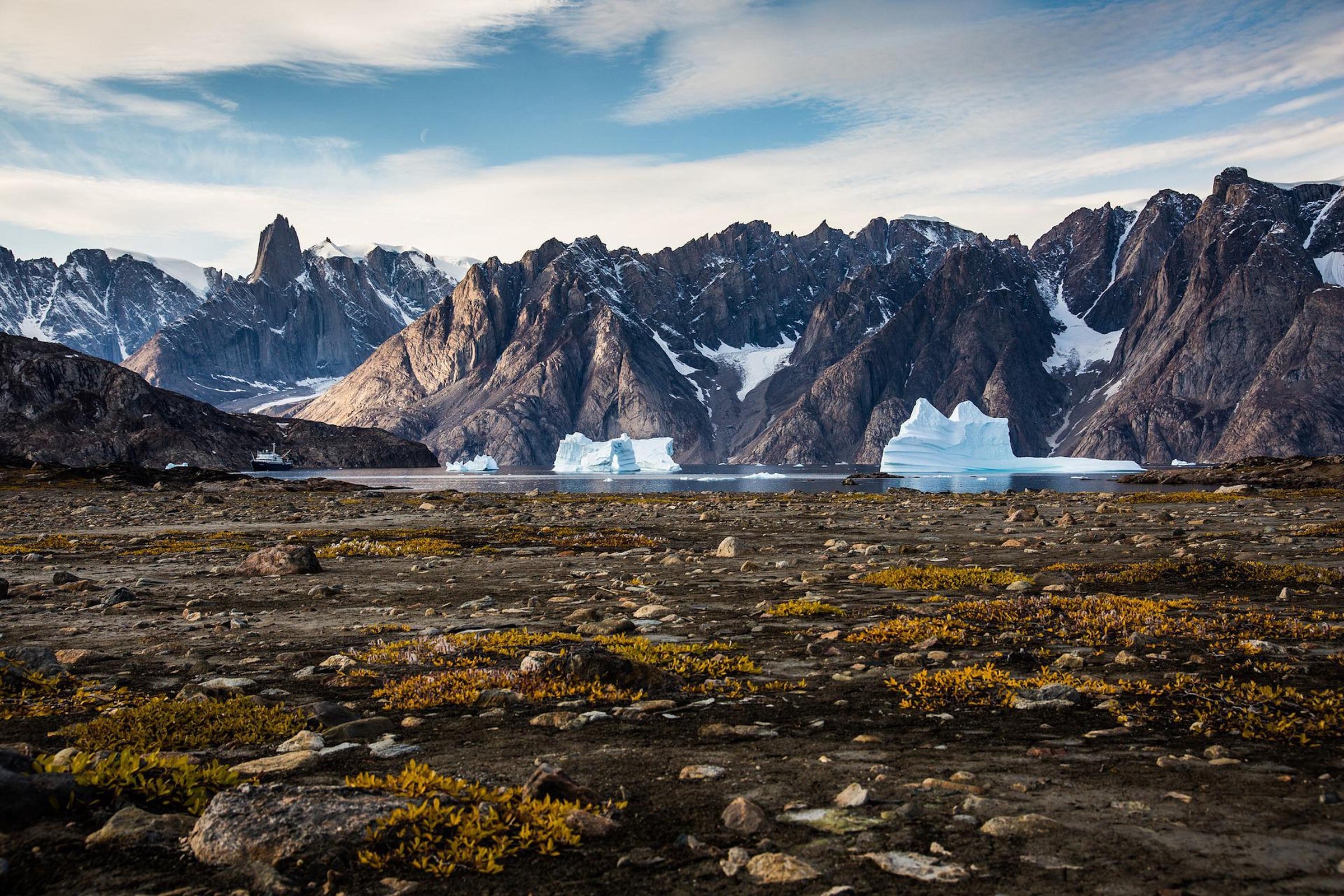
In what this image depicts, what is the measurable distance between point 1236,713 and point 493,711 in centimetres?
686

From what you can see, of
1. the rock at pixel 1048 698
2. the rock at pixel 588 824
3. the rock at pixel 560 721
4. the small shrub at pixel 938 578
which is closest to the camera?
the rock at pixel 588 824

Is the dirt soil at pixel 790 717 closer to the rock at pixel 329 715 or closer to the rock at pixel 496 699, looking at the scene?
the rock at pixel 496 699

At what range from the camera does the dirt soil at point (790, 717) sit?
4891mm

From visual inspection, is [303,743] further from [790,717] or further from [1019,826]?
[1019,826]

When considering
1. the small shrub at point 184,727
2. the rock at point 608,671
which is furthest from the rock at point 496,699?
the small shrub at point 184,727

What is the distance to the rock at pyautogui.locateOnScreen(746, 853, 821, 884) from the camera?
477 cm

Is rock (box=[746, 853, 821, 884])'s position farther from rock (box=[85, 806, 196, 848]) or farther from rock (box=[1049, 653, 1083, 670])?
rock (box=[1049, 653, 1083, 670])

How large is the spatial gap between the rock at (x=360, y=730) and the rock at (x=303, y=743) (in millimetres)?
139

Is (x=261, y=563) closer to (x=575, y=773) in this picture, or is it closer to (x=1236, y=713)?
(x=575, y=773)

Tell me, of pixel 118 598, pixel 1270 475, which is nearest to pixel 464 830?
pixel 118 598

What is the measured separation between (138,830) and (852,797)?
445cm

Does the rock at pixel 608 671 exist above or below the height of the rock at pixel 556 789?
below

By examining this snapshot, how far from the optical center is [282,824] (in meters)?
5.19

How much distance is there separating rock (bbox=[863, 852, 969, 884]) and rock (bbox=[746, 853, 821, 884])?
0.39 metres
